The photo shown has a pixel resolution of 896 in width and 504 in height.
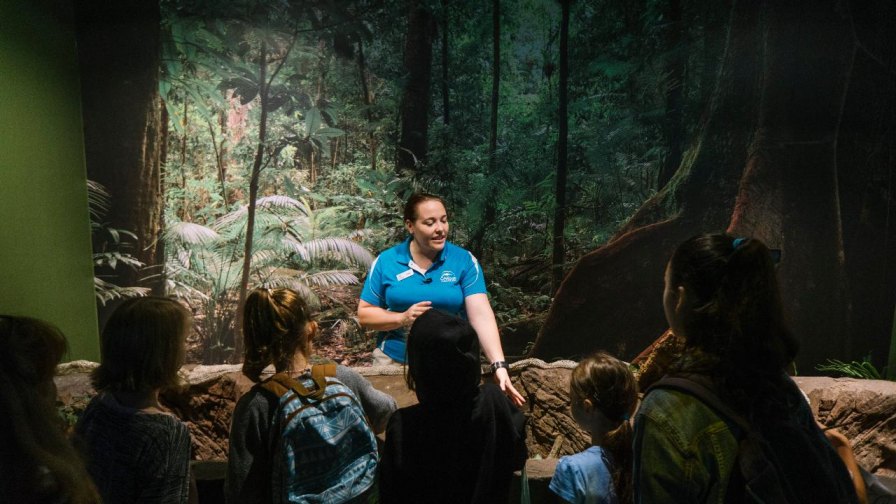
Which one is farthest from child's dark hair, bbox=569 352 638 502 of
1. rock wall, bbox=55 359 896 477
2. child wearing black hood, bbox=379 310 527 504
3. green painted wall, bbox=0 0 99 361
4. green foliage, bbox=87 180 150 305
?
green foliage, bbox=87 180 150 305

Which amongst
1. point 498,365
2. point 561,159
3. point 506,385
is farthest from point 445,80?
point 506,385

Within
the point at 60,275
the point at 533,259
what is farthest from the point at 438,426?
the point at 60,275

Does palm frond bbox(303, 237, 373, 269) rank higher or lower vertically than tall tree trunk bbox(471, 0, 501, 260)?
lower

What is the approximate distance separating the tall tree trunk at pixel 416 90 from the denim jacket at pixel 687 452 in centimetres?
425

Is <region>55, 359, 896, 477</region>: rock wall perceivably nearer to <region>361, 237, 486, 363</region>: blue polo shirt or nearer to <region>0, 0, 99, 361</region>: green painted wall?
<region>0, 0, 99, 361</region>: green painted wall

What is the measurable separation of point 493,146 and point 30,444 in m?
4.37

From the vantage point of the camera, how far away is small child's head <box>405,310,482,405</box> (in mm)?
1785

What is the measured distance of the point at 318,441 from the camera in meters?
2.07

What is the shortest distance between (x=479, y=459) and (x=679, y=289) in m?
0.80

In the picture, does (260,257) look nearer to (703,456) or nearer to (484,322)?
(484,322)

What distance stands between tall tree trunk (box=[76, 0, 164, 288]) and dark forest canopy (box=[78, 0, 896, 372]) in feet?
0.05

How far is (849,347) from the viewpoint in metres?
5.09

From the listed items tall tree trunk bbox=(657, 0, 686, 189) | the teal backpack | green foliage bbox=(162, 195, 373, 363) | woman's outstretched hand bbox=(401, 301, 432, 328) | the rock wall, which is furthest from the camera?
green foliage bbox=(162, 195, 373, 363)

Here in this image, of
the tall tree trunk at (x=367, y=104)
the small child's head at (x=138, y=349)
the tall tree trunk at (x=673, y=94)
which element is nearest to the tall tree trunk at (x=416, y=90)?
the tall tree trunk at (x=367, y=104)
